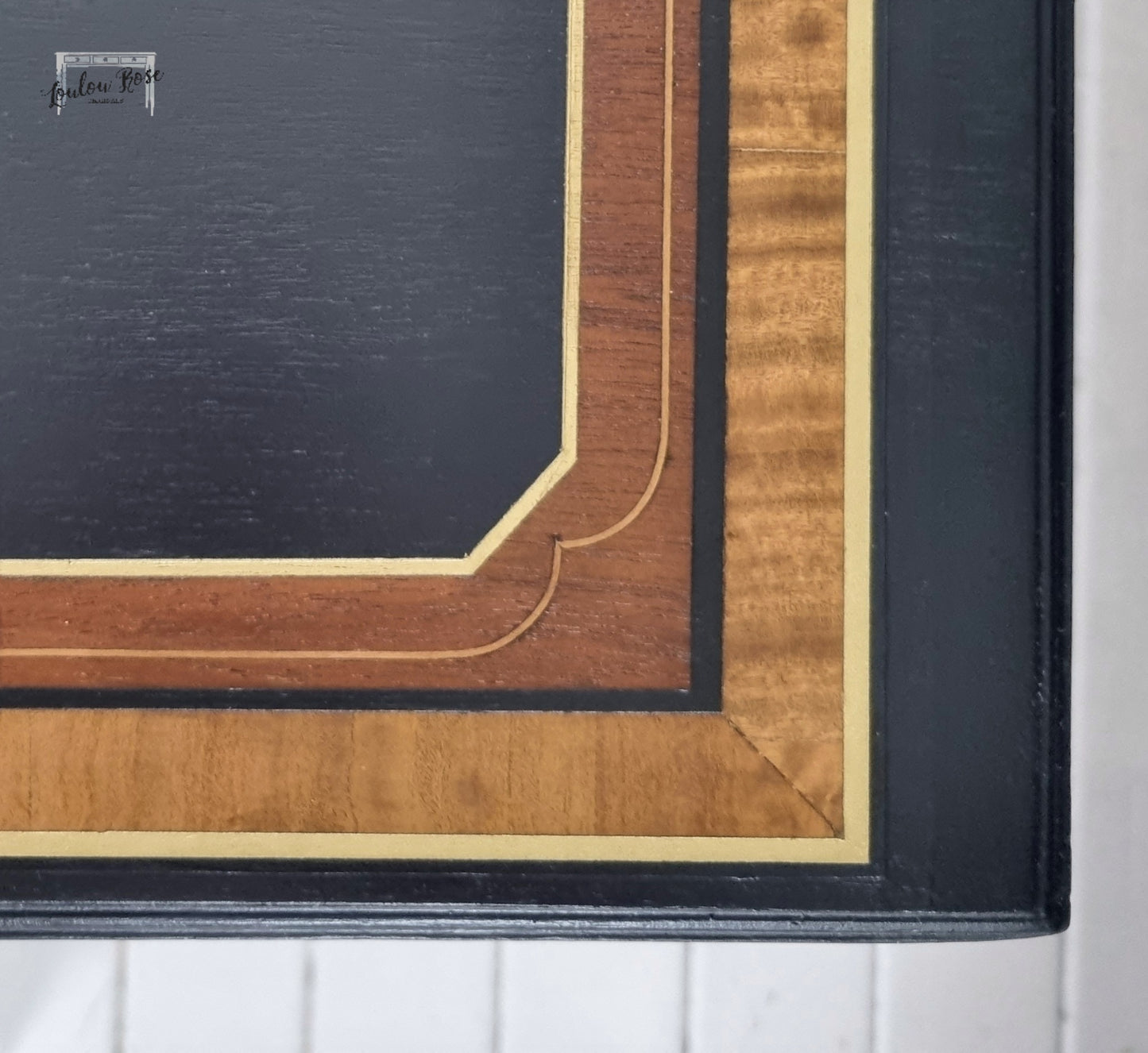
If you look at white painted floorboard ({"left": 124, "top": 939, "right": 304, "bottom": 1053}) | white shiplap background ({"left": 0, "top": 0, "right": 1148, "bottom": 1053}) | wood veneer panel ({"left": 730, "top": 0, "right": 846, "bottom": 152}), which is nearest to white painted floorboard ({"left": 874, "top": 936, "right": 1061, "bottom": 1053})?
white shiplap background ({"left": 0, "top": 0, "right": 1148, "bottom": 1053})

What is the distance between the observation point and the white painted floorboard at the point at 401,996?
474mm

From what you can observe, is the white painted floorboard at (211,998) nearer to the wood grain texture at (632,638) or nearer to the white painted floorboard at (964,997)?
the wood grain texture at (632,638)

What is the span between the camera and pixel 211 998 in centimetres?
47

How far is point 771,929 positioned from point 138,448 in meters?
0.38

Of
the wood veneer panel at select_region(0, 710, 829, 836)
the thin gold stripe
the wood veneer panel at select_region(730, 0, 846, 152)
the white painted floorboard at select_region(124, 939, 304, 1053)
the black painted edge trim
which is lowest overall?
the white painted floorboard at select_region(124, 939, 304, 1053)

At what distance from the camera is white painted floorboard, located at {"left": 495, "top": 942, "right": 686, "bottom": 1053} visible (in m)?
0.47

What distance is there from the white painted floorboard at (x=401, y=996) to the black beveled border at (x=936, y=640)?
5cm

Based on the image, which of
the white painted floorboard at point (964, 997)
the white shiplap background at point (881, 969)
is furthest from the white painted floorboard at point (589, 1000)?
the white painted floorboard at point (964, 997)

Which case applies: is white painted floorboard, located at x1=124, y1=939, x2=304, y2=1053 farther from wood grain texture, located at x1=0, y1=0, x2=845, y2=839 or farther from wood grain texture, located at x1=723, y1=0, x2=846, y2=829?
wood grain texture, located at x1=723, y1=0, x2=846, y2=829

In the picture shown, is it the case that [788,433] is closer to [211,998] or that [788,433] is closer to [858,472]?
[858,472]

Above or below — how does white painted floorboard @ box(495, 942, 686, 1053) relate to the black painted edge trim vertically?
below

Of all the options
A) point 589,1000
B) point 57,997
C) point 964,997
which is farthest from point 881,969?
point 57,997

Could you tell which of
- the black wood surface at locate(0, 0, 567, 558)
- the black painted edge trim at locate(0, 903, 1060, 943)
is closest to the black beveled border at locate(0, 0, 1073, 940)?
the black painted edge trim at locate(0, 903, 1060, 943)

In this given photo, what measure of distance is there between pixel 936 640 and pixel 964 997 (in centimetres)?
20
